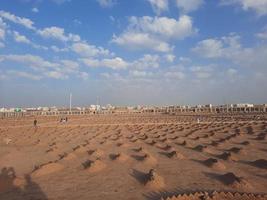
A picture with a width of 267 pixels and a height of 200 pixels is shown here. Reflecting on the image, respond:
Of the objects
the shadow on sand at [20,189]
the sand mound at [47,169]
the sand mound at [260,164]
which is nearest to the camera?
the shadow on sand at [20,189]

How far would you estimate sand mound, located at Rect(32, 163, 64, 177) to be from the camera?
1216 centimetres

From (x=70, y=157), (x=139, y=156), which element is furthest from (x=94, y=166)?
(x=139, y=156)

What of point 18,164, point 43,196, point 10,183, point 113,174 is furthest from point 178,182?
point 18,164

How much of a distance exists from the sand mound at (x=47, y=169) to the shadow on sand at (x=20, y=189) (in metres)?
0.38

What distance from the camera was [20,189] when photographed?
1019cm

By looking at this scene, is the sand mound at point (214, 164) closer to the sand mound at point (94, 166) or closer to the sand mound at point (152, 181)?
the sand mound at point (152, 181)

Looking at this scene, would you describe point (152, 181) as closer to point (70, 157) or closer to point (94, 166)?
point (94, 166)

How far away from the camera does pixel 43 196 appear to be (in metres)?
9.44

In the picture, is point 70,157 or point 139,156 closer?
point 70,157

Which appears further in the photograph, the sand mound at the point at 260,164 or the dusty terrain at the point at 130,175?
the sand mound at the point at 260,164

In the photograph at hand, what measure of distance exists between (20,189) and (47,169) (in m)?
2.40

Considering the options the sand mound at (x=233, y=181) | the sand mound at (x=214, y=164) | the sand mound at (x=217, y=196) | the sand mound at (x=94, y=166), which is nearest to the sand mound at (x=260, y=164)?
the sand mound at (x=214, y=164)

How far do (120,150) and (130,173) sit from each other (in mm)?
6480

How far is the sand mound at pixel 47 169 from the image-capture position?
12156 millimetres
